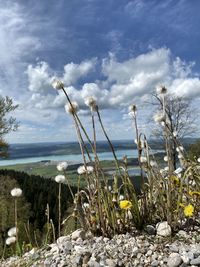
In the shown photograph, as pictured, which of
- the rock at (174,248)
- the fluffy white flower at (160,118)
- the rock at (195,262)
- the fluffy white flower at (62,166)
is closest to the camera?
the rock at (195,262)

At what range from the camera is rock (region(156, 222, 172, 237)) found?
279 cm

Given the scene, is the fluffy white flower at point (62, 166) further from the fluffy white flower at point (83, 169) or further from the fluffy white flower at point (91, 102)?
the fluffy white flower at point (91, 102)

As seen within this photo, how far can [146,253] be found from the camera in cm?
252

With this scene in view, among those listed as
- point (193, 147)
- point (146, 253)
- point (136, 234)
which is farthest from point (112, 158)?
point (193, 147)

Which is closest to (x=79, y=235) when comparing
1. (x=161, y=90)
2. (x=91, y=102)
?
(x=91, y=102)

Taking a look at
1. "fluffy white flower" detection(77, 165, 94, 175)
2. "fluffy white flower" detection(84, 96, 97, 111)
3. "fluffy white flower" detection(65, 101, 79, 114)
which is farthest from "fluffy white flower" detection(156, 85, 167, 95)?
"fluffy white flower" detection(77, 165, 94, 175)

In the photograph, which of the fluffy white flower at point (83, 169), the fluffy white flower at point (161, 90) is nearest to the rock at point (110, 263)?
the fluffy white flower at point (83, 169)

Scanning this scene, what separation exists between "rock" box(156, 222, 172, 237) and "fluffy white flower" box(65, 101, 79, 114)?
1.19 metres

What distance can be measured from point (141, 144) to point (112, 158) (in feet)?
1.13

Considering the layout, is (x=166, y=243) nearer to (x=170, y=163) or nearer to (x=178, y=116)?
(x=170, y=163)

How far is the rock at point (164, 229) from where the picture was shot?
2.79 m

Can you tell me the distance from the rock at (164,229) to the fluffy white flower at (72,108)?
119 cm

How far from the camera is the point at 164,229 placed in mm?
2828

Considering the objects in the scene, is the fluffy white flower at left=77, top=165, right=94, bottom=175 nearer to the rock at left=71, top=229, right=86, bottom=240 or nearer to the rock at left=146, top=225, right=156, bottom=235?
the rock at left=71, top=229, right=86, bottom=240
